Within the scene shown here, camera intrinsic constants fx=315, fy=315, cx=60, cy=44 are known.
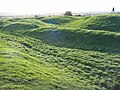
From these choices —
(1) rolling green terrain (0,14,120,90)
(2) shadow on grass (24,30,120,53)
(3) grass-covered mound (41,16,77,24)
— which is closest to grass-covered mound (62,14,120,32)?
(1) rolling green terrain (0,14,120,90)

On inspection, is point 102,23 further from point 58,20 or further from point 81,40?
point 58,20

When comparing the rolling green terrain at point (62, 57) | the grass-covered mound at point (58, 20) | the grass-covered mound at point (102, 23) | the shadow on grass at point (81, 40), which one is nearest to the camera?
the rolling green terrain at point (62, 57)

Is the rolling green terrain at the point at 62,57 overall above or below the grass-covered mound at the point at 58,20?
below

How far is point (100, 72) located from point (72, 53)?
22.0 ft

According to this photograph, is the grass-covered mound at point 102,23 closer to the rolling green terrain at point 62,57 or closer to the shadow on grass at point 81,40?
the rolling green terrain at point 62,57

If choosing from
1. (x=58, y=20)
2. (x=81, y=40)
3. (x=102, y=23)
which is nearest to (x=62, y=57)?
(x=81, y=40)

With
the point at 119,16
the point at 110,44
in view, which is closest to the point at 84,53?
the point at 110,44

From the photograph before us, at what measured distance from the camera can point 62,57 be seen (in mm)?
36844

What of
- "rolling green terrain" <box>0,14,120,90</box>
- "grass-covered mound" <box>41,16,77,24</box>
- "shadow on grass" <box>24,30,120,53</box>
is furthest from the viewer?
"grass-covered mound" <box>41,16,77,24</box>

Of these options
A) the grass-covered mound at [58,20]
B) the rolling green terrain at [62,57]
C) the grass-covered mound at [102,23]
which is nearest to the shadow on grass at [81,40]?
the rolling green terrain at [62,57]

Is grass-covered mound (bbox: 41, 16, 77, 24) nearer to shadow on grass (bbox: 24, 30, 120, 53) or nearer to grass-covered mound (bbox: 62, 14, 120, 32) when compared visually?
grass-covered mound (bbox: 62, 14, 120, 32)

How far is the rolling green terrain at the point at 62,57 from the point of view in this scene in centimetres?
2659

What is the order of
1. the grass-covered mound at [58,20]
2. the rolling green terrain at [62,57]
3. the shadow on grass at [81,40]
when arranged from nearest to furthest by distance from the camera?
the rolling green terrain at [62,57], the shadow on grass at [81,40], the grass-covered mound at [58,20]

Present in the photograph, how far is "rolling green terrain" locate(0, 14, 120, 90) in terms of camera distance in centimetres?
2659
